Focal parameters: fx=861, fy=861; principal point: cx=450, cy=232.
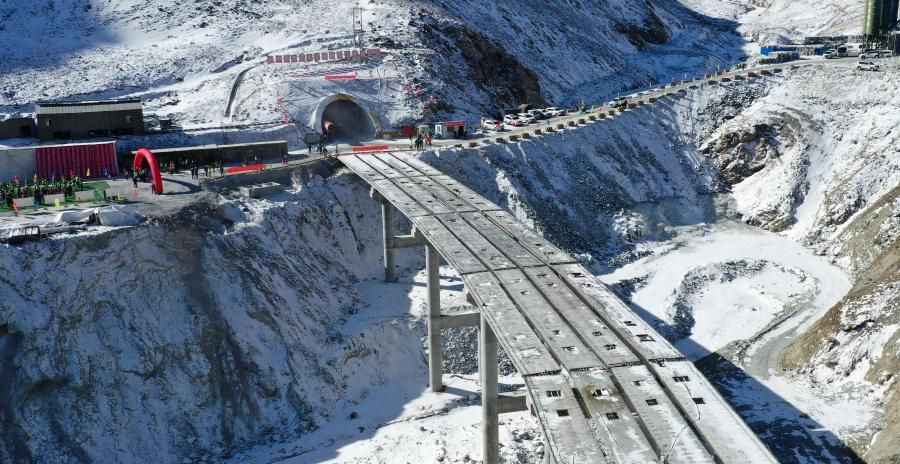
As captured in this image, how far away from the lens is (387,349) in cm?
4675

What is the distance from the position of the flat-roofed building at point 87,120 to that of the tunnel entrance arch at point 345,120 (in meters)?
13.6

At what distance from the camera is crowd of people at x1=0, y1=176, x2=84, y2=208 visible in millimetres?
49106

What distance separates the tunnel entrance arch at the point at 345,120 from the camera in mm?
70438

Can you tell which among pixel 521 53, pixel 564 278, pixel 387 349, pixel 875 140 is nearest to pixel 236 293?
pixel 387 349

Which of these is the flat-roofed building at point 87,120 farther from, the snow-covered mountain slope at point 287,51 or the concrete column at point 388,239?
the concrete column at point 388,239

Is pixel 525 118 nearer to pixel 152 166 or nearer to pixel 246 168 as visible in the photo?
pixel 246 168

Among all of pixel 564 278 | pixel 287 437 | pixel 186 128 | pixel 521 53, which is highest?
pixel 521 53

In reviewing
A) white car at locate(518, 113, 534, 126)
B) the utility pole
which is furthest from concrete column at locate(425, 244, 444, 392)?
the utility pole

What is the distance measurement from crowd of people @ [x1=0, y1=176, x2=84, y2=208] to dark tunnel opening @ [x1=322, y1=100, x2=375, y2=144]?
907 inches

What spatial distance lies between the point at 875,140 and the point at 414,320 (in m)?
40.3

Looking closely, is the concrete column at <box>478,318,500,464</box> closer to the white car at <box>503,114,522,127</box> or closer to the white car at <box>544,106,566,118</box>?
the white car at <box>503,114,522,127</box>

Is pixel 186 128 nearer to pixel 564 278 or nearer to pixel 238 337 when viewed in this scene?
pixel 238 337

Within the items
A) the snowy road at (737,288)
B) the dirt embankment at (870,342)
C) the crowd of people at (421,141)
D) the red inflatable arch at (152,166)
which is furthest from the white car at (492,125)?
the dirt embankment at (870,342)

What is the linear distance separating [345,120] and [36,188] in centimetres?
2974
